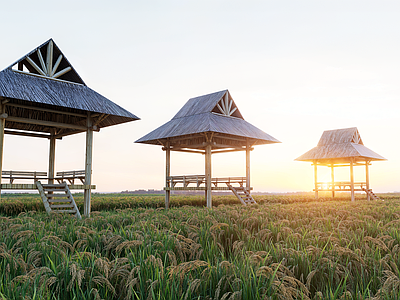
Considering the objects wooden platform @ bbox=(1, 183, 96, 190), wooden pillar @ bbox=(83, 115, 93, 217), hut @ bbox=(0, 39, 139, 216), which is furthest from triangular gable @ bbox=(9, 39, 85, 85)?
wooden platform @ bbox=(1, 183, 96, 190)

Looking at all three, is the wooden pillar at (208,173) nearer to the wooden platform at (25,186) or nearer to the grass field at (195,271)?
the wooden platform at (25,186)

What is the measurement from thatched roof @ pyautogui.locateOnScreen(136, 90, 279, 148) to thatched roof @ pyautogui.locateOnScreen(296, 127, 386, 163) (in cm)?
1057

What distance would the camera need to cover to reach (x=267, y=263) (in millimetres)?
4906

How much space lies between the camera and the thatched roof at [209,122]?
861 inches

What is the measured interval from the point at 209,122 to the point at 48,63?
9444 mm

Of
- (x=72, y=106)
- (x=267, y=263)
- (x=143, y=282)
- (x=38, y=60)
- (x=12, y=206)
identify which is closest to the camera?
(x=143, y=282)

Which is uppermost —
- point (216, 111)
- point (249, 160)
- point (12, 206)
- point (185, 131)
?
point (216, 111)

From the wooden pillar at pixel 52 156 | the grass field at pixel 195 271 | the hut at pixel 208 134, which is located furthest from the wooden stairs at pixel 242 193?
the grass field at pixel 195 271

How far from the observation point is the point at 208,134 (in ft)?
70.1

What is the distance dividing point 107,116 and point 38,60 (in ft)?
14.9

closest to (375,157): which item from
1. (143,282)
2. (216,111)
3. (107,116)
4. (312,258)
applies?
(216,111)

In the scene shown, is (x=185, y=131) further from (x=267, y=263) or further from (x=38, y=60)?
(x=267, y=263)

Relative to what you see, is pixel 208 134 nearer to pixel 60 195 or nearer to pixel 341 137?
pixel 60 195

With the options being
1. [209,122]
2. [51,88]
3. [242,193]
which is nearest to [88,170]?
[51,88]
